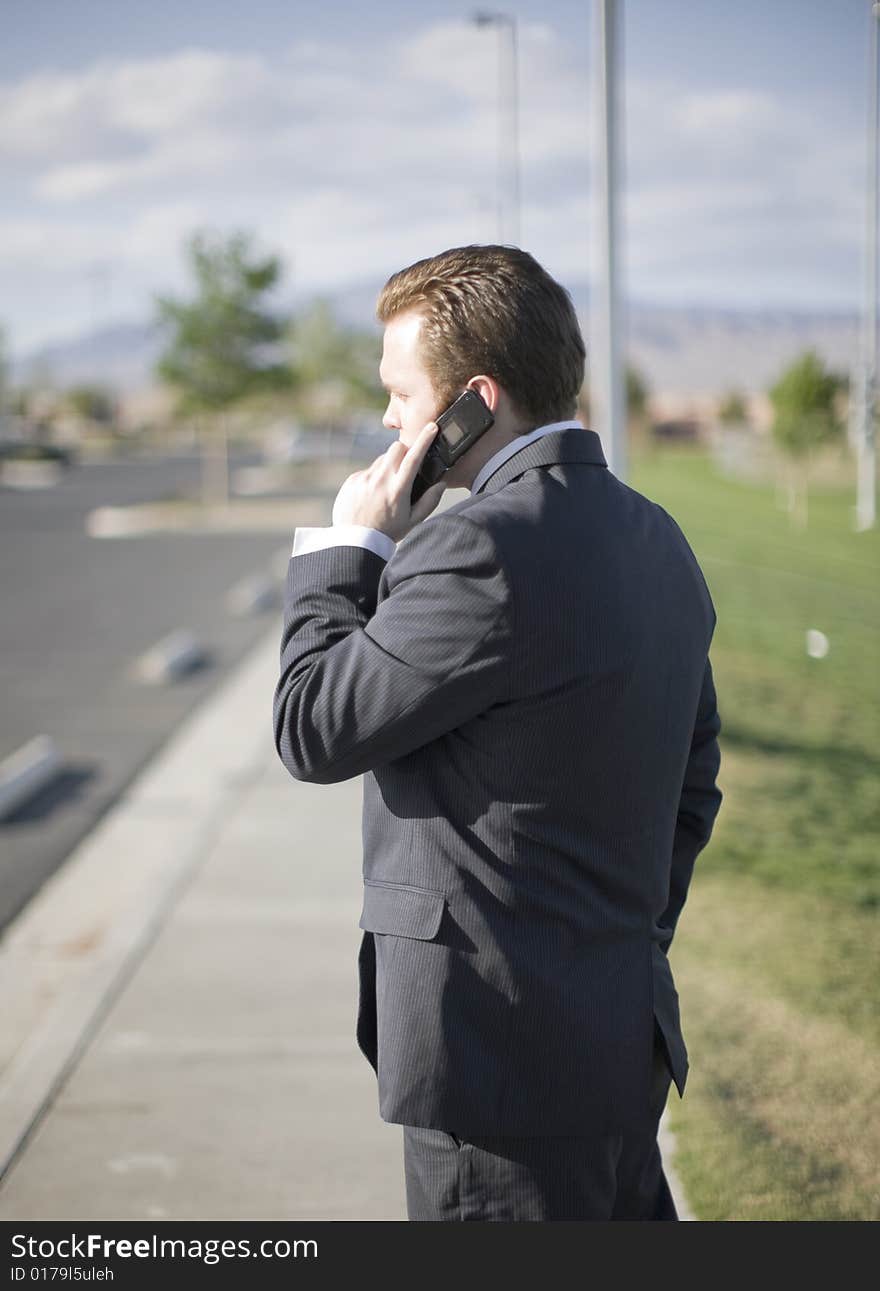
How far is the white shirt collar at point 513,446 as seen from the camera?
1728mm

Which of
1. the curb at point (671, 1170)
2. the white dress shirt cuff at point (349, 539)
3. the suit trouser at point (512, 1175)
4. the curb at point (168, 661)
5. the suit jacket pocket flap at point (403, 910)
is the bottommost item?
the curb at point (168, 661)

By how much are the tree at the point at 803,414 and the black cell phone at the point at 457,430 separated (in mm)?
16778

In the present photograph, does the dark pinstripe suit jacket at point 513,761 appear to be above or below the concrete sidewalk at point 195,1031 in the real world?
above

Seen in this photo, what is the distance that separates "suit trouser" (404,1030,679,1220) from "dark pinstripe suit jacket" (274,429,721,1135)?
0.04 meters

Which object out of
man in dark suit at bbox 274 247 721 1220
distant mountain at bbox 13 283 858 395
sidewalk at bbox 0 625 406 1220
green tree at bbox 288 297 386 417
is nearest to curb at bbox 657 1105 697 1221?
sidewalk at bbox 0 625 406 1220

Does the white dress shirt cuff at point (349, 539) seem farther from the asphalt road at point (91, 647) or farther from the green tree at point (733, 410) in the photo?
the green tree at point (733, 410)

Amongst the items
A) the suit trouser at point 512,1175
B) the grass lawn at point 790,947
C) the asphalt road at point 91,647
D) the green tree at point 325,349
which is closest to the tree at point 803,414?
the asphalt road at point 91,647

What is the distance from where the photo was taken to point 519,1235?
69.8 inches

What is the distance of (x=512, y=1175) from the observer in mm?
1765

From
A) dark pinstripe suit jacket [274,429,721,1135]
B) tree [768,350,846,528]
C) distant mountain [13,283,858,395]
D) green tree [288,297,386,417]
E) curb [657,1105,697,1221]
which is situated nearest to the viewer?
dark pinstripe suit jacket [274,429,721,1135]

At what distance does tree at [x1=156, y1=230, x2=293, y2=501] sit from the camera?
27125 millimetres

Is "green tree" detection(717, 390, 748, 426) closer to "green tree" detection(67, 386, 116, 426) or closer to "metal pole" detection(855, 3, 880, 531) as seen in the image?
"green tree" detection(67, 386, 116, 426)

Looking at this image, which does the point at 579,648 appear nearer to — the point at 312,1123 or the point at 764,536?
the point at 312,1123

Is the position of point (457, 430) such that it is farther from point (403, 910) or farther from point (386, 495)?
point (403, 910)
